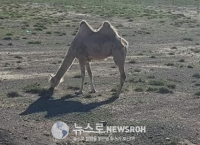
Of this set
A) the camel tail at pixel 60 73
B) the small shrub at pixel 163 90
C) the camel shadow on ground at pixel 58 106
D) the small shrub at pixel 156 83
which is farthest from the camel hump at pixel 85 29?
the small shrub at pixel 156 83

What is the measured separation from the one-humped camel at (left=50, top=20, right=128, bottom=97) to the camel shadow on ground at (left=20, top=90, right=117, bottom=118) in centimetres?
118

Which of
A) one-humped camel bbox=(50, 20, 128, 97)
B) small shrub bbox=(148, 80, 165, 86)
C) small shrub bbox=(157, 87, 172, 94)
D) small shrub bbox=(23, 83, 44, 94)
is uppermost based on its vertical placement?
one-humped camel bbox=(50, 20, 128, 97)

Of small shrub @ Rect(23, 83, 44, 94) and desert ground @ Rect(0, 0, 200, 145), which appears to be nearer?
desert ground @ Rect(0, 0, 200, 145)

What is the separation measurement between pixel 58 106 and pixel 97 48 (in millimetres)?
3203

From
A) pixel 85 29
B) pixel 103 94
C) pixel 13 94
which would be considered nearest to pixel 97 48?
pixel 85 29

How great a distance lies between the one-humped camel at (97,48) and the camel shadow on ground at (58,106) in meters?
1.18

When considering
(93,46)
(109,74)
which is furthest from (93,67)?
(93,46)

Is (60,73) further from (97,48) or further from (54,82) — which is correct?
(97,48)

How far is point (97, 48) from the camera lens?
1828 cm

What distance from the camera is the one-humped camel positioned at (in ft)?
58.9

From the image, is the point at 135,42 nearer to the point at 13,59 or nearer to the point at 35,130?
the point at 13,59

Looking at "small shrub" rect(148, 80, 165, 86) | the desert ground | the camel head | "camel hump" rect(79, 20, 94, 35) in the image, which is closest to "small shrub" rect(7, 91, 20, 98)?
the desert ground

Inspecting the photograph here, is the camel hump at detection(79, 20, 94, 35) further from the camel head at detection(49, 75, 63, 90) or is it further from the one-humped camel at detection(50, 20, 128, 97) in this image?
the camel head at detection(49, 75, 63, 90)

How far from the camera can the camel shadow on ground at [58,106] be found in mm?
15531
